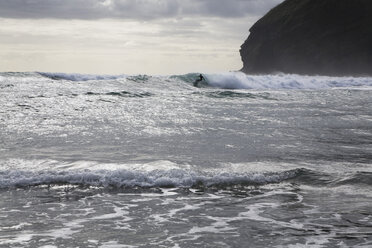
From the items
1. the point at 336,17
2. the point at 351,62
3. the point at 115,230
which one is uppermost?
the point at 336,17

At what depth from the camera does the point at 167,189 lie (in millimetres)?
8320

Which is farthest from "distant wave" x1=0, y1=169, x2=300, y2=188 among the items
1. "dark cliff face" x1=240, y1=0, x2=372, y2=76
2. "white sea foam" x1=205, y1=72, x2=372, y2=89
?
"dark cliff face" x1=240, y1=0, x2=372, y2=76

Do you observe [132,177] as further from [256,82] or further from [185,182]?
[256,82]

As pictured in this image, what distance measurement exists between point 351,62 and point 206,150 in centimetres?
7739

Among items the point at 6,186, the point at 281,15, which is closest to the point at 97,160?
the point at 6,186

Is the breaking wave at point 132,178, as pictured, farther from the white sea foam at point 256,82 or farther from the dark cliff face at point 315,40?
the dark cliff face at point 315,40

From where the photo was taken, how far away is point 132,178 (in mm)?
8734

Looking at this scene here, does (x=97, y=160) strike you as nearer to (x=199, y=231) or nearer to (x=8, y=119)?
(x=199, y=231)

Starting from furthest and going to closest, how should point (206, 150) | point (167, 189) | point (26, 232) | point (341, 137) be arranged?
point (341, 137), point (206, 150), point (167, 189), point (26, 232)

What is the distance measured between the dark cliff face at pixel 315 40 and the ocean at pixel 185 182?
7067 centimetres

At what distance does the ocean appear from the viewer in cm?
598

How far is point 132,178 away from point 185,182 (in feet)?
3.35

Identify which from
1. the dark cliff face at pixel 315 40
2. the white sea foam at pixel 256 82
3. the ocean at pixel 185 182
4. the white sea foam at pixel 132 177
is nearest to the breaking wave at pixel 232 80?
the white sea foam at pixel 256 82

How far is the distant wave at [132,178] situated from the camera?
28.0 feet
